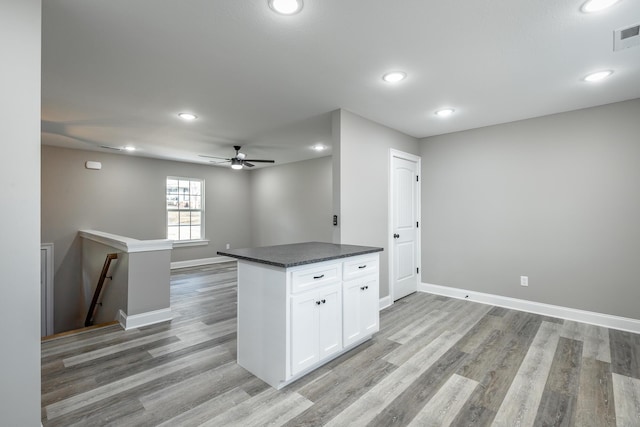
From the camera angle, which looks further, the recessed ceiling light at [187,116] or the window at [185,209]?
the window at [185,209]

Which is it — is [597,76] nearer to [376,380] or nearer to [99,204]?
[376,380]

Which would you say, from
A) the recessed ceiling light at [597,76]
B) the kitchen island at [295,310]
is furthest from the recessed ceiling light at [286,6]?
the recessed ceiling light at [597,76]

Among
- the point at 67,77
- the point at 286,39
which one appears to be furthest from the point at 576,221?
the point at 67,77

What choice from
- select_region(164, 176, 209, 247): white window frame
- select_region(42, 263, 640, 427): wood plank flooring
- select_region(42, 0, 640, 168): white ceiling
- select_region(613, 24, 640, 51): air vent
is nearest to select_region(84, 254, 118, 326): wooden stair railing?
select_region(42, 263, 640, 427): wood plank flooring

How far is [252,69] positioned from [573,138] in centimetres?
374

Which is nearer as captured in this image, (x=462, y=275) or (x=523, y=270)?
(x=523, y=270)

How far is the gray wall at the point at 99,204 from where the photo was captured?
214 inches

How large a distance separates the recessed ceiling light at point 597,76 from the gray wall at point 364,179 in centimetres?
211

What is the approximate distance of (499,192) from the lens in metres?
4.09

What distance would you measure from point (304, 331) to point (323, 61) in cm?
213

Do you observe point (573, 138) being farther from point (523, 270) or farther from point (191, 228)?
point (191, 228)

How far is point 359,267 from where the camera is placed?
2803mm

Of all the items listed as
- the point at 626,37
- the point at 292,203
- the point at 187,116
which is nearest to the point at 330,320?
the point at 626,37

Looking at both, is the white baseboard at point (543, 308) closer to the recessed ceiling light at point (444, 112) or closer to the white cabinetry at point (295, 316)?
the white cabinetry at point (295, 316)
